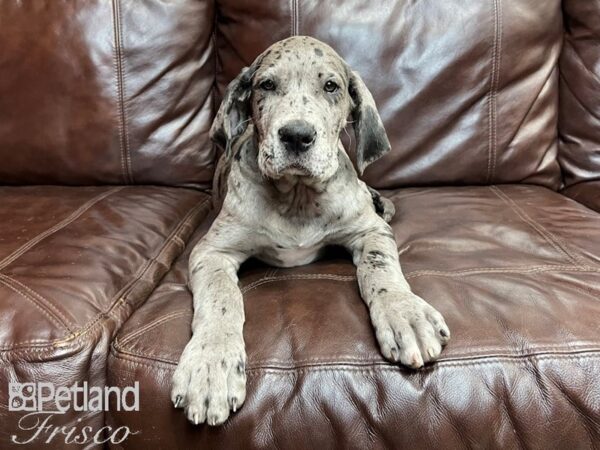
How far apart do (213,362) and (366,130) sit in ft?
3.62

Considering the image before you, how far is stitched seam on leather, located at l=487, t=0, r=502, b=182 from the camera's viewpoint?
2.60 meters

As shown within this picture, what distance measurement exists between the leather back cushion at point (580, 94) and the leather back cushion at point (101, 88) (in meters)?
1.71

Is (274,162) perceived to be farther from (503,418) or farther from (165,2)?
(165,2)

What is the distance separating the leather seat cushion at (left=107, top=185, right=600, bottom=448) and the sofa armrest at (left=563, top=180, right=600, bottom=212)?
0.91 meters

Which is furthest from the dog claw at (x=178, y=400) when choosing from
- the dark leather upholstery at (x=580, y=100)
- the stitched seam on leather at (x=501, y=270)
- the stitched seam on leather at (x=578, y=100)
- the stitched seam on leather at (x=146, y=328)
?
the stitched seam on leather at (x=578, y=100)

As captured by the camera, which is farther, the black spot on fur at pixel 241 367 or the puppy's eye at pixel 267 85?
the puppy's eye at pixel 267 85

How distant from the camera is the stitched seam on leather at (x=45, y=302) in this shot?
5.12ft

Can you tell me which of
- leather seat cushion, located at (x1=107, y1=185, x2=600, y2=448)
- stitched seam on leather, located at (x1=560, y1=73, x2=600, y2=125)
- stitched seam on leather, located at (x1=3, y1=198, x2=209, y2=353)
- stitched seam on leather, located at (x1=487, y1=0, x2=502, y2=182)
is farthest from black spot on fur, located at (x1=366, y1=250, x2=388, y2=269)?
stitched seam on leather, located at (x1=560, y1=73, x2=600, y2=125)

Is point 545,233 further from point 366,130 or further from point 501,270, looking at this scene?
point 366,130

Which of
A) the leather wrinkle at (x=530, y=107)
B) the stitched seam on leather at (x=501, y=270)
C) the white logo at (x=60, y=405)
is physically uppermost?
the leather wrinkle at (x=530, y=107)

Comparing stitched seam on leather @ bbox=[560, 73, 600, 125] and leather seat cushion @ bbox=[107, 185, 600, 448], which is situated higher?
stitched seam on leather @ bbox=[560, 73, 600, 125]

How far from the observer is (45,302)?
161 centimetres

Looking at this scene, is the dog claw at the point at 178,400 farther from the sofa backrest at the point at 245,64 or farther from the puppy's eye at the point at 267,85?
the sofa backrest at the point at 245,64

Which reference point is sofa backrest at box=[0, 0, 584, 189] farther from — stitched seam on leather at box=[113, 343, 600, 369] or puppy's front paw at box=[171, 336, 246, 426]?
puppy's front paw at box=[171, 336, 246, 426]
